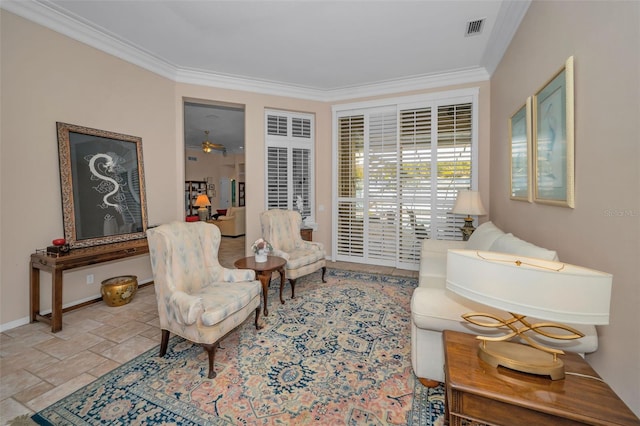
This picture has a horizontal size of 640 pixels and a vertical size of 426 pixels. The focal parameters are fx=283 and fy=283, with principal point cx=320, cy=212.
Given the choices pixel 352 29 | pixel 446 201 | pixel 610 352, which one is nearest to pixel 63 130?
pixel 352 29

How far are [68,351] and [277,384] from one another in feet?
6.29

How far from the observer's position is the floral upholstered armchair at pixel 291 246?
369cm

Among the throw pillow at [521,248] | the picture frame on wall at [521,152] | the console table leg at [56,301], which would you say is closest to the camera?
the throw pillow at [521,248]

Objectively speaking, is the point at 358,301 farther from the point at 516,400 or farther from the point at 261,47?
the point at 261,47

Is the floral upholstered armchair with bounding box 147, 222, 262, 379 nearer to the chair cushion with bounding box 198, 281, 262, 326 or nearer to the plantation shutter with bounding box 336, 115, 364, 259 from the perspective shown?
the chair cushion with bounding box 198, 281, 262, 326

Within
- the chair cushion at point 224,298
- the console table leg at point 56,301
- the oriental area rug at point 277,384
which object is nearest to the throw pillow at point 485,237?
the oriental area rug at point 277,384

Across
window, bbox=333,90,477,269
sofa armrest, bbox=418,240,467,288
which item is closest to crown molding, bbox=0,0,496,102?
window, bbox=333,90,477,269

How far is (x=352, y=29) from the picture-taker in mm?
3357

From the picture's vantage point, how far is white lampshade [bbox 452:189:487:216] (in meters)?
3.74

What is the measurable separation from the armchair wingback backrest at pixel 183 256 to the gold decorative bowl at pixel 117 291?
1.46 metres

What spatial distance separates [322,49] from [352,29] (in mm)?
599

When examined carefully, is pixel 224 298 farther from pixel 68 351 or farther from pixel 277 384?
pixel 68 351

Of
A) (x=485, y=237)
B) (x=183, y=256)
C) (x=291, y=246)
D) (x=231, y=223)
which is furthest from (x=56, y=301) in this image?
(x=231, y=223)

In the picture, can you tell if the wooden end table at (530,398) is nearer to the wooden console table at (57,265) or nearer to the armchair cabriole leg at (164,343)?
the armchair cabriole leg at (164,343)
